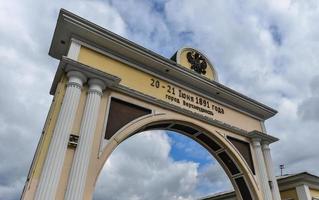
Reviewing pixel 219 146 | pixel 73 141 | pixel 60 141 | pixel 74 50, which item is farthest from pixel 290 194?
pixel 74 50

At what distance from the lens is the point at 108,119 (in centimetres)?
801

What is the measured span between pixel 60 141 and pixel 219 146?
6.78 metres

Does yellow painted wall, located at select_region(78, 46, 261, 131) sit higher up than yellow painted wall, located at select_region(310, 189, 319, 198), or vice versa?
yellow painted wall, located at select_region(78, 46, 261, 131)

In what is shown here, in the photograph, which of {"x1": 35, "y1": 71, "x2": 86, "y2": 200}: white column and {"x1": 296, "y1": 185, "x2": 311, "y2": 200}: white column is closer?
{"x1": 35, "y1": 71, "x2": 86, "y2": 200}: white column

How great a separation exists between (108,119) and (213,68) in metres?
5.98

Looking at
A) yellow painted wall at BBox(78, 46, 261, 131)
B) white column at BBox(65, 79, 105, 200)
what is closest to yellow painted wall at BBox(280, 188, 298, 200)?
yellow painted wall at BBox(78, 46, 261, 131)

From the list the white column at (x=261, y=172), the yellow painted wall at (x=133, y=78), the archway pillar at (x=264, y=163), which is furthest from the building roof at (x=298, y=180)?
the yellow painted wall at (x=133, y=78)

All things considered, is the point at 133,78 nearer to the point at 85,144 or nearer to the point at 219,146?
the point at 85,144

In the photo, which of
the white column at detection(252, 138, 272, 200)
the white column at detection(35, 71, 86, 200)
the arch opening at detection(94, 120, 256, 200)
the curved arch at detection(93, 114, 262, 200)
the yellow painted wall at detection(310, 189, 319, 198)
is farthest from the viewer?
the yellow painted wall at detection(310, 189, 319, 198)

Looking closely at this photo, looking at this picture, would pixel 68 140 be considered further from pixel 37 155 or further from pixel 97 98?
pixel 97 98

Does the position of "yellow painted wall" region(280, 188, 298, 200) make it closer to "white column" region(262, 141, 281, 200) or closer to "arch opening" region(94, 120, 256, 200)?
"white column" region(262, 141, 281, 200)

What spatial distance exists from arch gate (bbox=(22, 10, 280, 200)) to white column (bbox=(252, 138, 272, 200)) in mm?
40

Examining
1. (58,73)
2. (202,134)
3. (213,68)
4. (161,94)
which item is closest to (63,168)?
(58,73)

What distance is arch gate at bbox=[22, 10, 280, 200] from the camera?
6.64m
